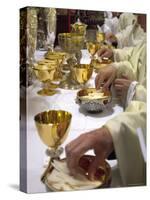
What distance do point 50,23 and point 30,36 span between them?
3.5 inches

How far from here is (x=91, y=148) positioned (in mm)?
2086

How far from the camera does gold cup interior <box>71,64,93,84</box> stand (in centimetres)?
210

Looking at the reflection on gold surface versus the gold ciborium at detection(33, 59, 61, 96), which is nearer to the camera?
the gold ciborium at detection(33, 59, 61, 96)

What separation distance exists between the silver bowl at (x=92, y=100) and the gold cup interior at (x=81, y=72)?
1.5 inches

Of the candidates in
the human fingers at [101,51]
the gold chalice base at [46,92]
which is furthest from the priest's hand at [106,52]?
the gold chalice base at [46,92]

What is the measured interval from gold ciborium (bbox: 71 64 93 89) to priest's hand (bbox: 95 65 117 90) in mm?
36

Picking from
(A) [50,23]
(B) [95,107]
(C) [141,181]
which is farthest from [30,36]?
(C) [141,181]

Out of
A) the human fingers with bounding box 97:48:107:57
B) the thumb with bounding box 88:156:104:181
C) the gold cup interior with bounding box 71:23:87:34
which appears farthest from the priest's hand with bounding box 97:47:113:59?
the thumb with bounding box 88:156:104:181

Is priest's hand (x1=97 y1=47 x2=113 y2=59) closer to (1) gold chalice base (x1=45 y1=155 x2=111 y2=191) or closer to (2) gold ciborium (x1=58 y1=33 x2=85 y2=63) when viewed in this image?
(2) gold ciborium (x1=58 y1=33 x2=85 y2=63)

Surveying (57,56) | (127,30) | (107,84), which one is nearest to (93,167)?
(107,84)

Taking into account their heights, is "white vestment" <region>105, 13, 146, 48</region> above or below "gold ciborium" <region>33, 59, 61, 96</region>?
above

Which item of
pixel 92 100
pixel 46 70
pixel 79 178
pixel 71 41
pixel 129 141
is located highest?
pixel 71 41

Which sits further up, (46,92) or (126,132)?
(46,92)

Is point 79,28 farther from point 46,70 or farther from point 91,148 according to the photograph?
point 91,148
